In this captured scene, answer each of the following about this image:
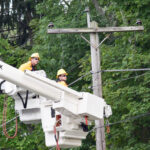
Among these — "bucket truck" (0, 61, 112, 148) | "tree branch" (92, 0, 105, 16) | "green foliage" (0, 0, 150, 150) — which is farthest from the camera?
"tree branch" (92, 0, 105, 16)

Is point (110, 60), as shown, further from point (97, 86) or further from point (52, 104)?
point (52, 104)

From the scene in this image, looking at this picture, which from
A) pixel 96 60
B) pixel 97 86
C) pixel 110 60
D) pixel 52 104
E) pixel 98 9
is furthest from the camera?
pixel 98 9

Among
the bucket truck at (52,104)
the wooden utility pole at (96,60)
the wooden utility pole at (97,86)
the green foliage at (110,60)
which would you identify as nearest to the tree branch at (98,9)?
the green foliage at (110,60)

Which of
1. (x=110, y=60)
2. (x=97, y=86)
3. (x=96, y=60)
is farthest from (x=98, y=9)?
(x=97, y=86)

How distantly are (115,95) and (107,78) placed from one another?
1.83 meters

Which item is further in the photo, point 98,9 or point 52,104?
point 98,9

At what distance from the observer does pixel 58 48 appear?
26.3m

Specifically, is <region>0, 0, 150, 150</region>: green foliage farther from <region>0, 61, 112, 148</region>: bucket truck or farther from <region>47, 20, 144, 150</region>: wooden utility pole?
<region>0, 61, 112, 148</region>: bucket truck

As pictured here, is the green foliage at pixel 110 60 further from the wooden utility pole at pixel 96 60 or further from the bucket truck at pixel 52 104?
the bucket truck at pixel 52 104

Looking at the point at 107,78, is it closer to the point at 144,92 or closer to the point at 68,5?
the point at 144,92

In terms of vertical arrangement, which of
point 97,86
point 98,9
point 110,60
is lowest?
point 97,86

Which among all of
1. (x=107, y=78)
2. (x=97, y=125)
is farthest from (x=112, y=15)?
(x=97, y=125)

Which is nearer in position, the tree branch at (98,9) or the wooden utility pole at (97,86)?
the wooden utility pole at (97,86)

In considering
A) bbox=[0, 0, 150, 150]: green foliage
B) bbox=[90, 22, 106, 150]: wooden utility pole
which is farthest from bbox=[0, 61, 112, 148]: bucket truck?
bbox=[0, 0, 150, 150]: green foliage
